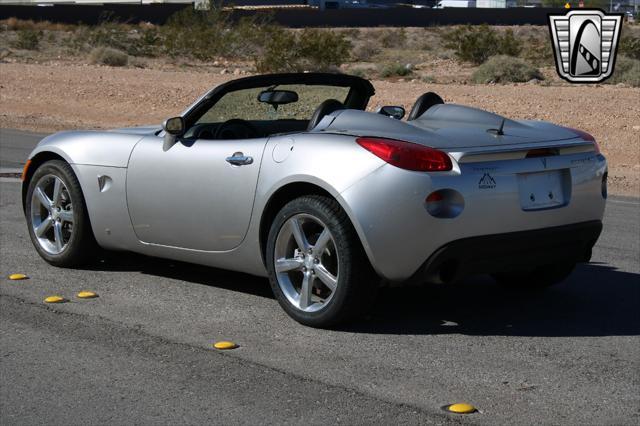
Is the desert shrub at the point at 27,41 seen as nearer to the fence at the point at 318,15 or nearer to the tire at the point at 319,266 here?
the fence at the point at 318,15

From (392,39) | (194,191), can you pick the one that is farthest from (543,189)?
(392,39)

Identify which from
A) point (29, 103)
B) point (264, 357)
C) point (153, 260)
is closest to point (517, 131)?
point (264, 357)

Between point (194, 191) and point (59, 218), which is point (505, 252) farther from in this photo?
point (59, 218)

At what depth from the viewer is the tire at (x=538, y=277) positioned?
738 cm

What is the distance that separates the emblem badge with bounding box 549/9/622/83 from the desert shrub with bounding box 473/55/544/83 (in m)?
1.11

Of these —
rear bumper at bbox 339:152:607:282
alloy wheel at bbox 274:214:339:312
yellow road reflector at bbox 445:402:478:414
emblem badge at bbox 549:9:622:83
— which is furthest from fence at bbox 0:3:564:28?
yellow road reflector at bbox 445:402:478:414

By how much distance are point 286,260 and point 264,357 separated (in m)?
0.84

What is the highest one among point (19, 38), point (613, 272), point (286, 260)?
point (286, 260)

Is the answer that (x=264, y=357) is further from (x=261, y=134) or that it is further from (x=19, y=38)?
(x=19, y=38)

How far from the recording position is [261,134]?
7.39 metres

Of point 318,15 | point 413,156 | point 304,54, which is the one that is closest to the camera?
point 413,156

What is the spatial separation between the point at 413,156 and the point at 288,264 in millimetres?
1040

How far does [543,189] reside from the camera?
21.2ft

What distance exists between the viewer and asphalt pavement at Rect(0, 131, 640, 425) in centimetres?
511
